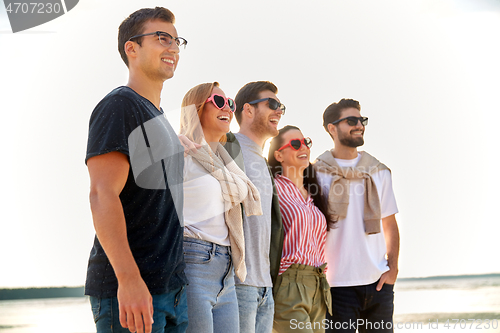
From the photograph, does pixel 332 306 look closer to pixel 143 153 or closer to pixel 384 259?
pixel 384 259

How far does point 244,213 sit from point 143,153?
5.20 ft

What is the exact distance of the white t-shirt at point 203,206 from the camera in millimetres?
2771

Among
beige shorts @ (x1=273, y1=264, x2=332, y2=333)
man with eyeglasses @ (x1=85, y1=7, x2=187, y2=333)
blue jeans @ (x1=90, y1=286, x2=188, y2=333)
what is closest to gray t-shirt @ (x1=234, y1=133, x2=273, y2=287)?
beige shorts @ (x1=273, y1=264, x2=332, y2=333)

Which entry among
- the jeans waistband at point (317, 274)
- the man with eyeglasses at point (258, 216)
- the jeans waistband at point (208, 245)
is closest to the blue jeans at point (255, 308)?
the man with eyeglasses at point (258, 216)

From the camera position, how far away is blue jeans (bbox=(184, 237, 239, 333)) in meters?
2.56

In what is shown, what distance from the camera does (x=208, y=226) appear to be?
2.82 m

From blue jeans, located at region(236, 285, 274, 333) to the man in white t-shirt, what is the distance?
0.98 meters

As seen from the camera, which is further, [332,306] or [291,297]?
[332,306]

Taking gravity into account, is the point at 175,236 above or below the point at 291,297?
above

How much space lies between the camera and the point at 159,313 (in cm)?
193

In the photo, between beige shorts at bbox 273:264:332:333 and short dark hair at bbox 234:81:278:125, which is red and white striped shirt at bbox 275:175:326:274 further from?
short dark hair at bbox 234:81:278:125

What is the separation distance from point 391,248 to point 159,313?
309 cm

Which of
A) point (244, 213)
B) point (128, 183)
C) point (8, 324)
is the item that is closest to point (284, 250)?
point (244, 213)

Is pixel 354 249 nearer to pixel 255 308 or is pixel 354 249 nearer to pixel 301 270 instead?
pixel 301 270
